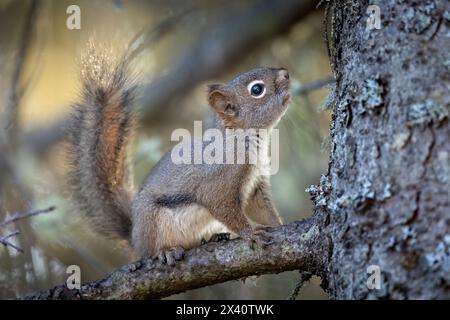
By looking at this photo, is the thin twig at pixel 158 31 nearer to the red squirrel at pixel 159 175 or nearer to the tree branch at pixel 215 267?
the red squirrel at pixel 159 175

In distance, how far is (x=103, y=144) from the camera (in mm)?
3412

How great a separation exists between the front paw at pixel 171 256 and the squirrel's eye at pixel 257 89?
105 cm

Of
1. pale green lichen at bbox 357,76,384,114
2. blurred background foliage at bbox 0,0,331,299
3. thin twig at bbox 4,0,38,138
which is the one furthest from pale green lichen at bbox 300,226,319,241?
thin twig at bbox 4,0,38,138

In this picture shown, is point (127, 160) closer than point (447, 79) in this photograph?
No

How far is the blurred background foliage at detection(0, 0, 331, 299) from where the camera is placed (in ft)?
11.7

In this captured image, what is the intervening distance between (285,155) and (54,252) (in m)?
1.64

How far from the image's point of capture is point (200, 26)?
197 inches

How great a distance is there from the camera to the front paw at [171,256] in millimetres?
2626

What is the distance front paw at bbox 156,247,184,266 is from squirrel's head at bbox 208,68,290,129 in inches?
35.1

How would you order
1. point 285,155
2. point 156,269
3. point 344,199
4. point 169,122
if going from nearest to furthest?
1. point 344,199
2. point 156,269
3. point 285,155
4. point 169,122

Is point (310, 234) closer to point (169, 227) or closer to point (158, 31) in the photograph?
point (169, 227)
